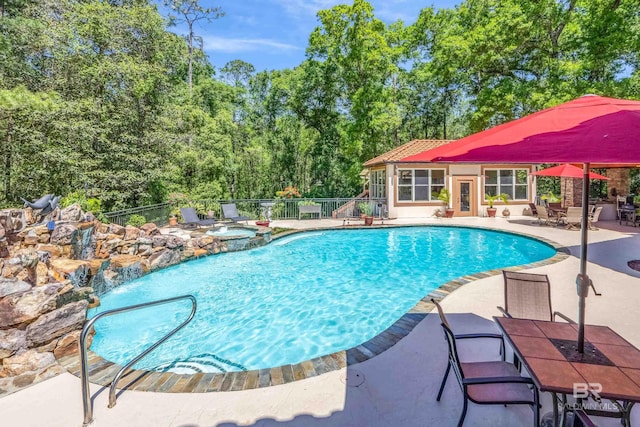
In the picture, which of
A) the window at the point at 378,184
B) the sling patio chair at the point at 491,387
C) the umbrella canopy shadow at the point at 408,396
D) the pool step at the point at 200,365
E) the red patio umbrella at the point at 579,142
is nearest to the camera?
the red patio umbrella at the point at 579,142

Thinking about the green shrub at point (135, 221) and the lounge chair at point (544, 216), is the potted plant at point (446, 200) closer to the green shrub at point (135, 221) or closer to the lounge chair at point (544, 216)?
the lounge chair at point (544, 216)

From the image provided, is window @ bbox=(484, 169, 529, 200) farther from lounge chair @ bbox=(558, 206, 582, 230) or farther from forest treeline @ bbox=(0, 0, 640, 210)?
lounge chair @ bbox=(558, 206, 582, 230)

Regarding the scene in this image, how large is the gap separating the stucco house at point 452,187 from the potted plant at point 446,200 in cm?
23

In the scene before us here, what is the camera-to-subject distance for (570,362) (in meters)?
2.03

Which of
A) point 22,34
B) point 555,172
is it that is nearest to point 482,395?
point 555,172

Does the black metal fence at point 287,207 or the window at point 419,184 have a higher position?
the window at point 419,184

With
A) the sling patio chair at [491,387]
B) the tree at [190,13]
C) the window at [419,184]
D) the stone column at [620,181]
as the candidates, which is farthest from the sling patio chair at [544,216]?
the tree at [190,13]

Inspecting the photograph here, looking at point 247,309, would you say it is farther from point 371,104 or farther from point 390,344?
point 371,104

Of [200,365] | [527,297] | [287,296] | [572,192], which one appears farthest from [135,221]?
[572,192]

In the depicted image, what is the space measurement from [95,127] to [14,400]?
1208cm

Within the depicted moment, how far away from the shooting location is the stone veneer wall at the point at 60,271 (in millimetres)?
3676

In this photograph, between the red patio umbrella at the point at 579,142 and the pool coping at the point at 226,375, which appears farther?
the pool coping at the point at 226,375

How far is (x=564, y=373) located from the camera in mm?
1906

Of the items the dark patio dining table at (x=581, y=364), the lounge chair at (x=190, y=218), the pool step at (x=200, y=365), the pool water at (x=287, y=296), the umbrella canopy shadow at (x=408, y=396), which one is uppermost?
the lounge chair at (x=190, y=218)
